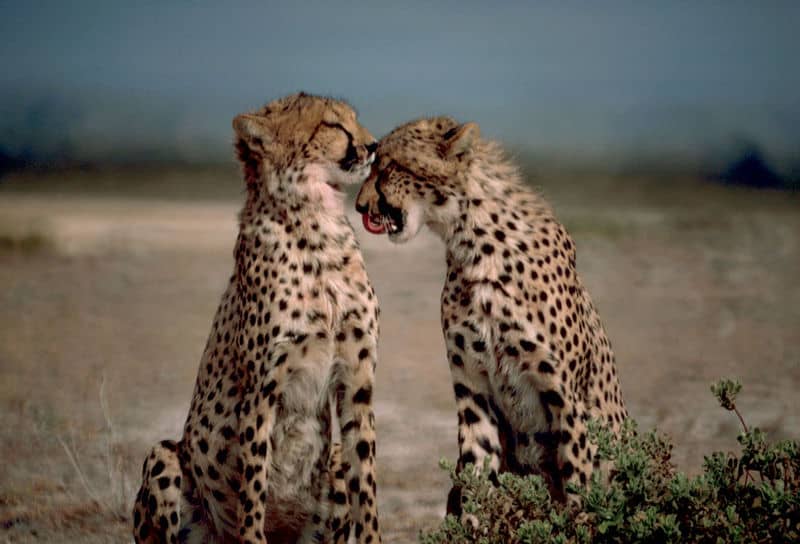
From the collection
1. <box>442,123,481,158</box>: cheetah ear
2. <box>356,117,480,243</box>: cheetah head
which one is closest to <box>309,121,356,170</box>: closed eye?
<box>356,117,480,243</box>: cheetah head

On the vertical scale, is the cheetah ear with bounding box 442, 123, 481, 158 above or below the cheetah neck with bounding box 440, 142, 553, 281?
above

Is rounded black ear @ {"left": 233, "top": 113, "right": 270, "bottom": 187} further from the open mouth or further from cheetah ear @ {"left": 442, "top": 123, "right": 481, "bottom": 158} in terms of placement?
cheetah ear @ {"left": 442, "top": 123, "right": 481, "bottom": 158}

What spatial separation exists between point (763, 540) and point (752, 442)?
10.0 inches

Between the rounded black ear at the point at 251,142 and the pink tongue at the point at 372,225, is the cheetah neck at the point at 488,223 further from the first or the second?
the rounded black ear at the point at 251,142

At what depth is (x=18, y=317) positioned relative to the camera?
33.1ft

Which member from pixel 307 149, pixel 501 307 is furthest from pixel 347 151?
pixel 501 307

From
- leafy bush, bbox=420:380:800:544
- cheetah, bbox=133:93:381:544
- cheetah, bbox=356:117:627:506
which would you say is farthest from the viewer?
cheetah, bbox=356:117:627:506

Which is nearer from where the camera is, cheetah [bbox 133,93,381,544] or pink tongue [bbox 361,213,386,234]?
cheetah [bbox 133,93,381,544]

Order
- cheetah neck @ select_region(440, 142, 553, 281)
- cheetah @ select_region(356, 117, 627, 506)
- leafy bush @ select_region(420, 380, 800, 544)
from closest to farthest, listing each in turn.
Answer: leafy bush @ select_region(420, 380, 800, 544) → cheetah @ select_region(356, 117, 627, 506) → cheetah neck @ select_region(440, 142, 553, 281)

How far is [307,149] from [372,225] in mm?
340

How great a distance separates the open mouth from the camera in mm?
4121

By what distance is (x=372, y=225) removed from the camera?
163 inches

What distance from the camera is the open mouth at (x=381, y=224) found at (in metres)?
4.12

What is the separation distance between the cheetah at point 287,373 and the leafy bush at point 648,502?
0.45 metres
